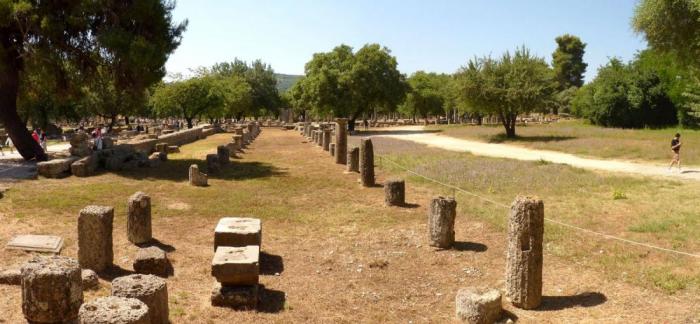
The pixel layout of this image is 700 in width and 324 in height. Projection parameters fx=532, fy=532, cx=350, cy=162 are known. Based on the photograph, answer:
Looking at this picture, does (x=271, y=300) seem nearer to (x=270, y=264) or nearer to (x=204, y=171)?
(x=270, y=264)

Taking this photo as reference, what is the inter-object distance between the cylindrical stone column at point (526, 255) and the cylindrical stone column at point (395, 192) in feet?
22.2

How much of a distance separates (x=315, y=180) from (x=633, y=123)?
1653 inches

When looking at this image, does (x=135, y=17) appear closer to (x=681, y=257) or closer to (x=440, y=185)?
(x=440, y=185)

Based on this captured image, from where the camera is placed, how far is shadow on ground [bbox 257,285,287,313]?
7.65 metres

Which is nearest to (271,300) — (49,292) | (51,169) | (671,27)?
(49,292)

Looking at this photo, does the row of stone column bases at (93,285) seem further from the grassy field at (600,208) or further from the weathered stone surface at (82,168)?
the weathered stone surface at (82,168)

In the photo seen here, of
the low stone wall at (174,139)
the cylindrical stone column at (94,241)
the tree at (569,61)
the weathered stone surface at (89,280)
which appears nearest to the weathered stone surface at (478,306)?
the weathered stone surface at (89,280)

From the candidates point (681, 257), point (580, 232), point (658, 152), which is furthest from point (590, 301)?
point (658, 152)

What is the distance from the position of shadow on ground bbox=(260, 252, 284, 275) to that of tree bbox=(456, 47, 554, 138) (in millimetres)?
31153

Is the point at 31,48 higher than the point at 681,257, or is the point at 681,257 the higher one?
the point at 31,48

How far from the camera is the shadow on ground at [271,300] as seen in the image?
7652 millimetres

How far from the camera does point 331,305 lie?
7980 millimetres

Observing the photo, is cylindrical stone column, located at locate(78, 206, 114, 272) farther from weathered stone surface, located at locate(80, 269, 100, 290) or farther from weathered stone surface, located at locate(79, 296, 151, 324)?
weathered stone surface, located at locate(79, 296, 151, 324)

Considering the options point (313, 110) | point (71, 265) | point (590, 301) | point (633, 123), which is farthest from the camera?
point (313, 110)
